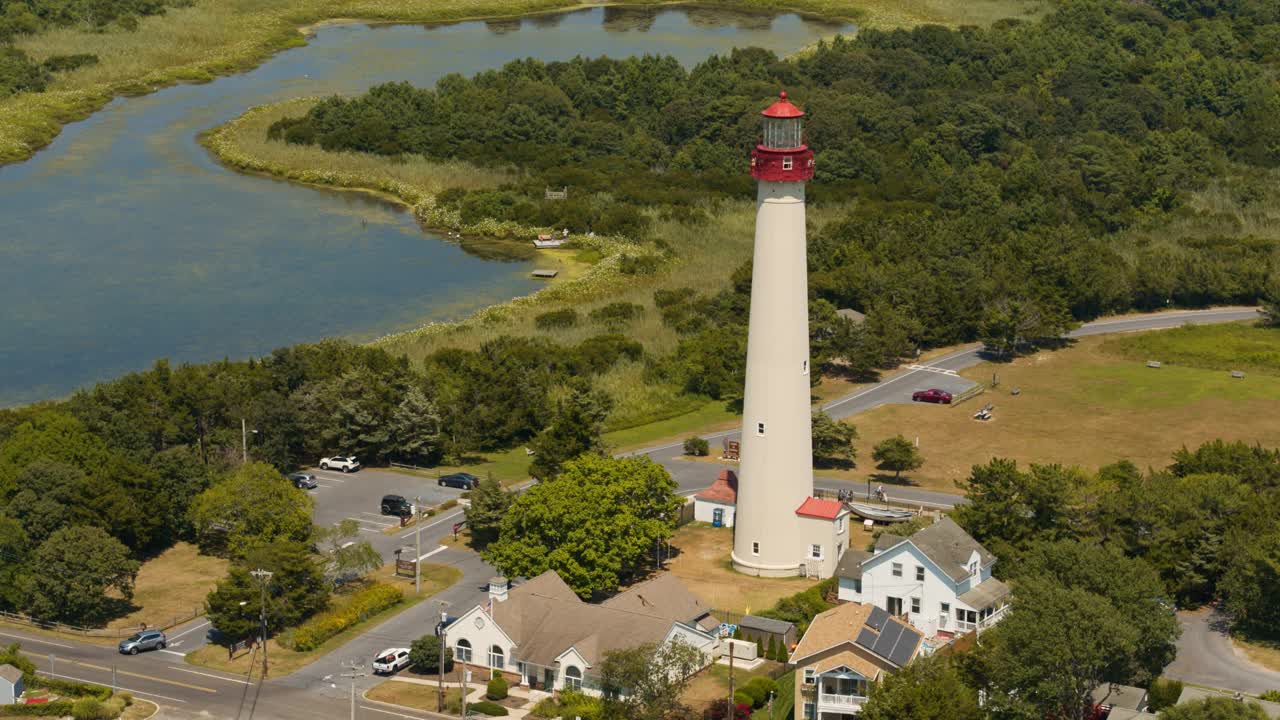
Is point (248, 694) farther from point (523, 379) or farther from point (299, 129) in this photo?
point (299, 129)

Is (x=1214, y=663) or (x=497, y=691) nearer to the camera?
(x=497, y=691)

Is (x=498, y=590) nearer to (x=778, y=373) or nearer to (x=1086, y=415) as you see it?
(x=778, y=373)

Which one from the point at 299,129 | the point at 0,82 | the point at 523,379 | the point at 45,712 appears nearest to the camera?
the point at 45,712

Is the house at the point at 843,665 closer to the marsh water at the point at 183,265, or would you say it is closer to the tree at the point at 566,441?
the tree at the point at 566,441

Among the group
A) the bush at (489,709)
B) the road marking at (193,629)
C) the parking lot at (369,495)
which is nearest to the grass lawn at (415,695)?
the bush at (489,709)

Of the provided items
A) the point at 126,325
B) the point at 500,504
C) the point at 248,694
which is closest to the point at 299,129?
the point at 126,325

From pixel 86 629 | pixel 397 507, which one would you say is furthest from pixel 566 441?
pixel 86 629
